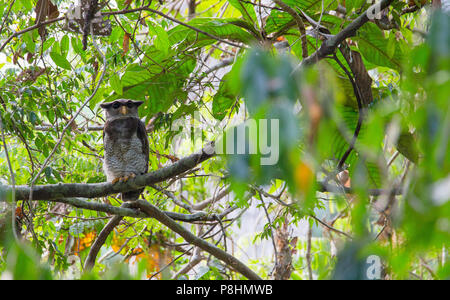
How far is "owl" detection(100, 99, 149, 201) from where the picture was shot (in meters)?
3.60

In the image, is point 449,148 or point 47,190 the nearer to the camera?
point 449,148

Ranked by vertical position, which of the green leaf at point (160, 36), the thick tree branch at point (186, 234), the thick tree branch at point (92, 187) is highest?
the green leaf at point (160, 36)

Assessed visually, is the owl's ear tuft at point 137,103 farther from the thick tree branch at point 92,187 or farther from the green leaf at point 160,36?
the thick tree branch at point 92,187

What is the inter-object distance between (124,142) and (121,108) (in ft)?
0.91

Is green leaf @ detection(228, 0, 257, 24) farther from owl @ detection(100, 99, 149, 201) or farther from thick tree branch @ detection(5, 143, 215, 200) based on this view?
thick tree branch @ detection(5, 143, 215, 200)

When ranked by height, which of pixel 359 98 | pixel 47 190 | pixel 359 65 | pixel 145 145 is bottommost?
pixel 47 190

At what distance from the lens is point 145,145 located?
366cm

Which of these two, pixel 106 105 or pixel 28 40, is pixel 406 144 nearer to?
pixel 106 105

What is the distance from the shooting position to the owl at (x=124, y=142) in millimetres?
3596

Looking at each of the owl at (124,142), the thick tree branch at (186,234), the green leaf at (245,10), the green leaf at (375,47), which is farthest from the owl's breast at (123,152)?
the green leaf at (375,47)

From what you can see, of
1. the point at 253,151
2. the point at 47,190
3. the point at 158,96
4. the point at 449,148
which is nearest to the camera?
the point at 449,148

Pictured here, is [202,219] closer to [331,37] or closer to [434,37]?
[331,37]
